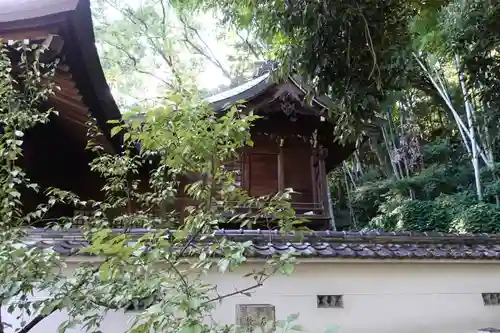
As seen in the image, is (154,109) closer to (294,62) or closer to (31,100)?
(31,100)

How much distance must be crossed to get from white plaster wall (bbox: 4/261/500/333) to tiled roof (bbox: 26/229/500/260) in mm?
164

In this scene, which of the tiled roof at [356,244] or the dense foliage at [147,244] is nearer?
the dense foliage at [147,244]

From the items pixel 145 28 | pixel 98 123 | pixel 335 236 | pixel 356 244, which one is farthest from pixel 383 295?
pixel 145 28

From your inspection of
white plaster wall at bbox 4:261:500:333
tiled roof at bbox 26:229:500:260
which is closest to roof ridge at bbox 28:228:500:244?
tiled roof at bbox 26:229:500:260

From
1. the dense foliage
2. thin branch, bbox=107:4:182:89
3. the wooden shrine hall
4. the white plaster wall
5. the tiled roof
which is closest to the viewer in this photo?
the dense foliage

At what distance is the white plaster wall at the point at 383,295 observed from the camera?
12.8ft

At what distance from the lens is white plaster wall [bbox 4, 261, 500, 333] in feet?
12.8

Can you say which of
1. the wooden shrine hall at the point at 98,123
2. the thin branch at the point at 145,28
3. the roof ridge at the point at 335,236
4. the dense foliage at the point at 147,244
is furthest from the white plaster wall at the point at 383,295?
the thin branch at the point at 145,28

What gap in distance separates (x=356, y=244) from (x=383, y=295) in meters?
0.59

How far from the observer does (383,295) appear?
4.28 meters

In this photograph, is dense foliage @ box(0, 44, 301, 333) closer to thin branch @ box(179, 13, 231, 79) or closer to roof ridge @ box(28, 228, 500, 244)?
roof ridge @ box(28, 228, 500, 244)

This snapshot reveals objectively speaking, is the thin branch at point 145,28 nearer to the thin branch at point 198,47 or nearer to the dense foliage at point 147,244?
the thin branch at point 198,47

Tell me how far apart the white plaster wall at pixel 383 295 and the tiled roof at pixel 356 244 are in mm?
164

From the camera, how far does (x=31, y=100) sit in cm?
296
